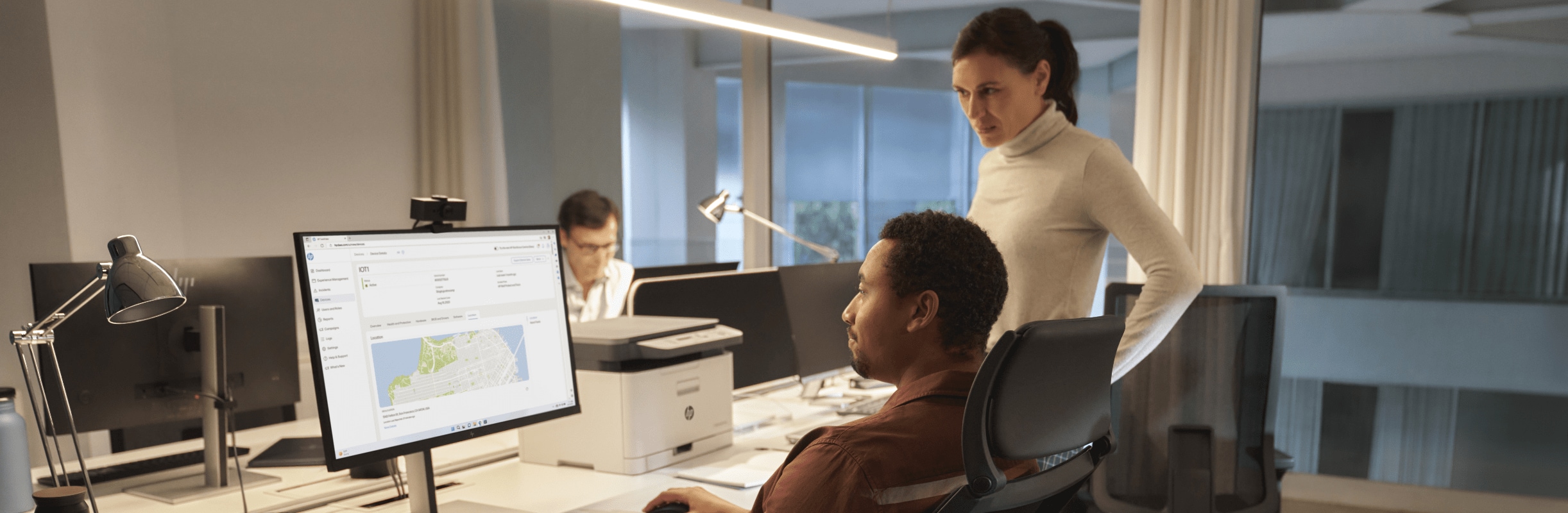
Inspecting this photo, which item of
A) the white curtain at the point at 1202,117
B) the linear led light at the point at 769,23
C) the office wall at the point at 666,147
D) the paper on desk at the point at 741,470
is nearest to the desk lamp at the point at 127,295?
the paper on desk at the point at 741,470

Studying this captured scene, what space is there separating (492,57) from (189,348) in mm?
2647

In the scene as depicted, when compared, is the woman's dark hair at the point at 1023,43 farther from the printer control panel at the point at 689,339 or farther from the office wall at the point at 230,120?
the office wall at the point at 230,120

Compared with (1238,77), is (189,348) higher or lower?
lower

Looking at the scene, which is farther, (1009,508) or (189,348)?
(189,348)

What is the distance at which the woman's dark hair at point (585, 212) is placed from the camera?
10.2ft

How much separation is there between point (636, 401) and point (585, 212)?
1543 millimetres

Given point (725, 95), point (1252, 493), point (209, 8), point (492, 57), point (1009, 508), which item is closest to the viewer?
point (1009, 508)

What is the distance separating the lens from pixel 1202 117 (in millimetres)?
3016

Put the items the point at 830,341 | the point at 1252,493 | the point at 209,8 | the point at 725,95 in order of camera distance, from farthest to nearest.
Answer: the point at 725,95 → the point at 209,8 → the point at 830,341 → the point at 1252,493

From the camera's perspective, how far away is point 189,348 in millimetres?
1677

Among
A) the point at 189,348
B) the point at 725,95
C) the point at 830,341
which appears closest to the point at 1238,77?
the point at 830,341

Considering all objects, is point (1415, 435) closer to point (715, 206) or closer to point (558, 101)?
point (715, 206)

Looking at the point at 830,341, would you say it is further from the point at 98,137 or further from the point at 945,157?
the point at 98,137

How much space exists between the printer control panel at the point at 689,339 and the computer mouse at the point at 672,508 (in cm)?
43
